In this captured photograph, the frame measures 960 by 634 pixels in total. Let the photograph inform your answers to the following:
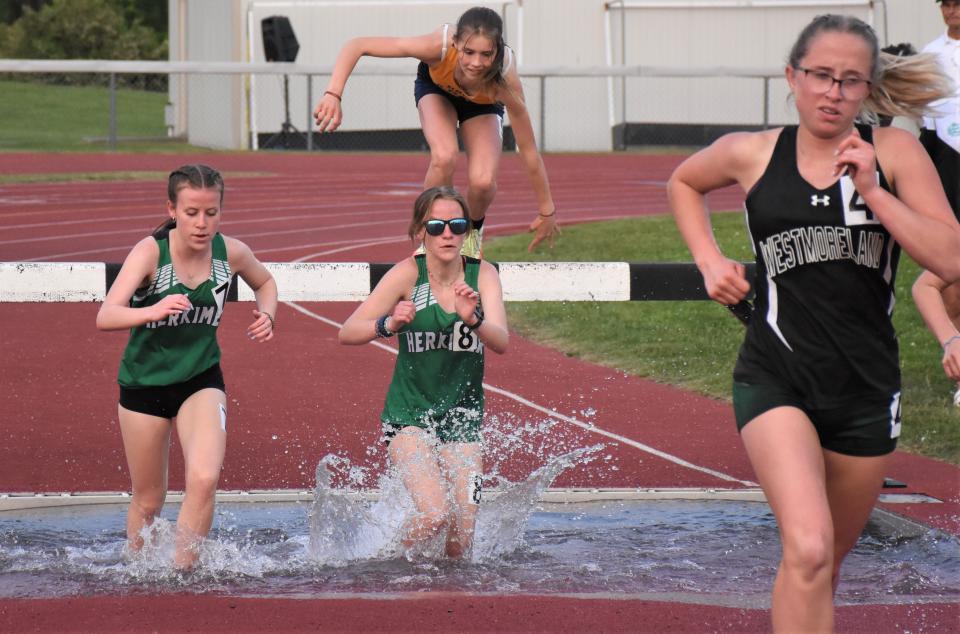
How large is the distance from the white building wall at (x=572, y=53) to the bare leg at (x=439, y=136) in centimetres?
2217

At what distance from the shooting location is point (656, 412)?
9.22 metres

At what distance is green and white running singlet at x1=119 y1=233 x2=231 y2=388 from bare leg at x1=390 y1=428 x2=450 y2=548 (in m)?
0.82

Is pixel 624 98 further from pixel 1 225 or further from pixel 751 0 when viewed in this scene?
pixel 1 225

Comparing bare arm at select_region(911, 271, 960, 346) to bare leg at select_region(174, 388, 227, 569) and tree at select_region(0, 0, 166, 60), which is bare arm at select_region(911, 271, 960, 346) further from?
tree at select_region(0, 0, 166, 60)

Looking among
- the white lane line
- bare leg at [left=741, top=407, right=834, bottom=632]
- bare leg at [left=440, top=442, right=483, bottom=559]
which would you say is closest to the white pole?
the white lane line

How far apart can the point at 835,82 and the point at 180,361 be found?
278 centimetres

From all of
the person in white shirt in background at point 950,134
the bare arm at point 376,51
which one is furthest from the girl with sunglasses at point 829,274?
the person in white shirt in background at point 950,134

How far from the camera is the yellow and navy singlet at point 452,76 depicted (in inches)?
255

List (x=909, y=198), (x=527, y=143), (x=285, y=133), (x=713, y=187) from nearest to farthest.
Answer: (x=909, y=198), (x=713, y=187), (x=527, y=143), (x=285, y=133)

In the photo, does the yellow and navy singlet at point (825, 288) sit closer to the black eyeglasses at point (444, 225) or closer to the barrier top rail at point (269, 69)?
the black eyeglasses at point (444, 225)

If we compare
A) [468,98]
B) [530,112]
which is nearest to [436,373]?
[468,98]

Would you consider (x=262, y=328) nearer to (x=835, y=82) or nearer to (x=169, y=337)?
(x=169, y=337)

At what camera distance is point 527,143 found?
680 cm

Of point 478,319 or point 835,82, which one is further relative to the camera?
point 478,319
